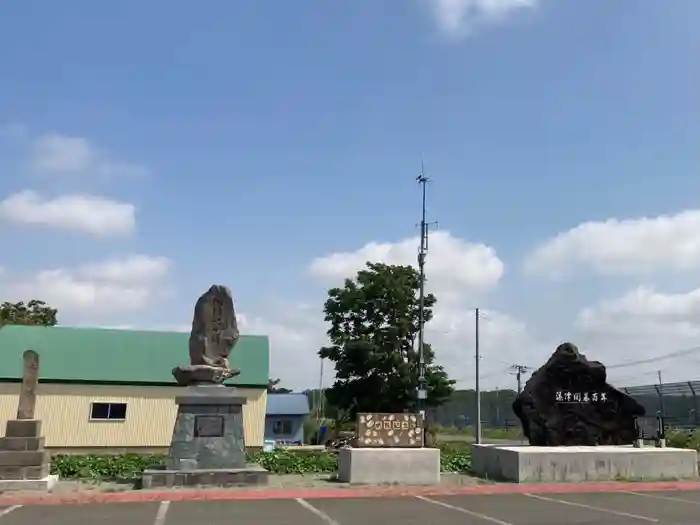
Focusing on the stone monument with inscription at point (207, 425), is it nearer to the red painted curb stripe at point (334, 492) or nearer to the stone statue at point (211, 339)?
the stone statue at point (211, 339)

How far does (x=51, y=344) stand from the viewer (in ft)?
99.7

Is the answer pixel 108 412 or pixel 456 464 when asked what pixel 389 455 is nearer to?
pixel 456 464

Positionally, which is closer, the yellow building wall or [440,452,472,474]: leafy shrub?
[440,452,472,474]: leafy shrub

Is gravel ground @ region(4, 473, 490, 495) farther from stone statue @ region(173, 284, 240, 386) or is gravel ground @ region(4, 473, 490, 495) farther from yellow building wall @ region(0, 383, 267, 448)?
yellow building wall @ region(0, 383, 267, 448)

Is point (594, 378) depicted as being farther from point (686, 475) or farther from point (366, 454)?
point (366, 454)

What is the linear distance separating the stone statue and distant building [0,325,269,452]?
48.9 feet

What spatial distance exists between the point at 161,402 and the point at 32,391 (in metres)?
15.6

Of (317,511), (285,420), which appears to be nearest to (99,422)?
(285,420)

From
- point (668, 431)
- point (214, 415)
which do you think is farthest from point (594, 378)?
point (668, 431)

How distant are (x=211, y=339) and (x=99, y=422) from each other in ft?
53.1

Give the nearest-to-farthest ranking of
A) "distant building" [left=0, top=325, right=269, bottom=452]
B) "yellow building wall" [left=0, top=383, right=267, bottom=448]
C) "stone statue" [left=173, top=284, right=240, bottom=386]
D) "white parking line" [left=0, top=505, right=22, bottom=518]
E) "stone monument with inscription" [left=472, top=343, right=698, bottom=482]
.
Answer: "white parking line" [left=0, top=505, right=22, bottom=518] → "stone statue" [left=173, top=284, right=240, bottom=386] → "stone monument with inscription" [left=472, top=343, right=698, bottom=482] → "yellow building wall" [left=0, top=383, right=267, bottom=448] → "distant building" [left=0, top=325, right=269, bottom=452]

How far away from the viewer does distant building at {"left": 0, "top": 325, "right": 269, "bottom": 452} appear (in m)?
28.3

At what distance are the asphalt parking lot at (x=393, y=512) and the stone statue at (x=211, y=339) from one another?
3320 millimetres

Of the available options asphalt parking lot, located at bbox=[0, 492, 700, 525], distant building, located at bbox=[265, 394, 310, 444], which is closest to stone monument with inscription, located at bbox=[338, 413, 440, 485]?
asphalt parking lot, located at bbox=[0, 492, 700, 525]
